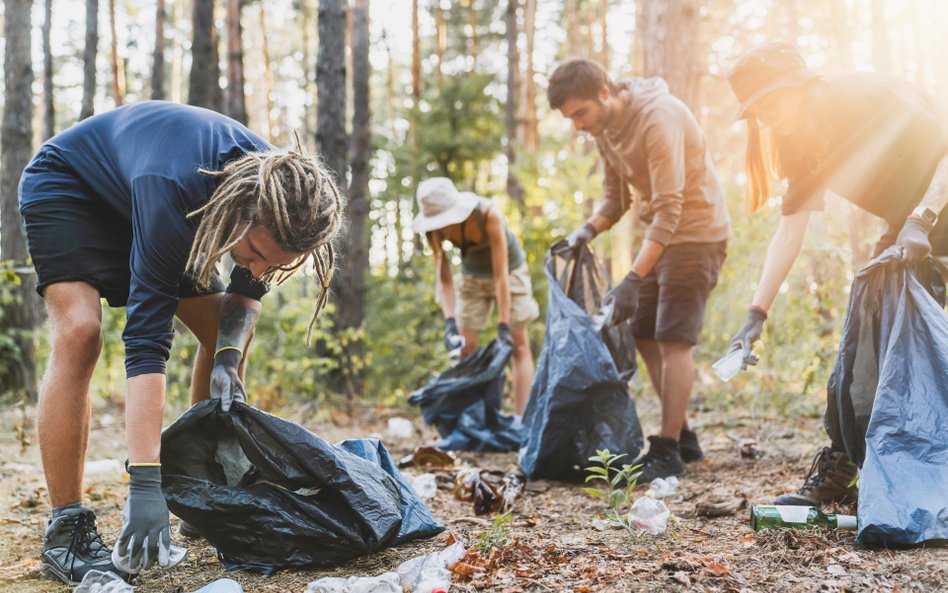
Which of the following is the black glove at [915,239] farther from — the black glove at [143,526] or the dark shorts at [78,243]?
the dark shorts at [78,243]

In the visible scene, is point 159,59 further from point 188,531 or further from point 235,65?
point 188,531

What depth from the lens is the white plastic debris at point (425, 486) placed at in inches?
118

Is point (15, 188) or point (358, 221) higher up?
point (15, 188)

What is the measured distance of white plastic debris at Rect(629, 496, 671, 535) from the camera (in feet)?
7.33

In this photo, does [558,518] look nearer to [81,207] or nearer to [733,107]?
[81,207]

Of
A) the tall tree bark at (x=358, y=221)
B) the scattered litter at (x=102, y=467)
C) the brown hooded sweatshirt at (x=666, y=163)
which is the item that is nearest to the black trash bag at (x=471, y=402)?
the tall tree bark at (x=358, y=221)

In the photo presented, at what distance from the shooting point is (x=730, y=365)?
2527 mm

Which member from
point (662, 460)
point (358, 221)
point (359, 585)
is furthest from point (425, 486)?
point (358, 221)

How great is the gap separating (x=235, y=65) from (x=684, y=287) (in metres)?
9.26

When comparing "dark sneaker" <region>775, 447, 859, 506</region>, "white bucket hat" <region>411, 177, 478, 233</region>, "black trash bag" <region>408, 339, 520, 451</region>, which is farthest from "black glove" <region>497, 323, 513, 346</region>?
"dark sneaker" <region>775, 447, 859, 506</region>

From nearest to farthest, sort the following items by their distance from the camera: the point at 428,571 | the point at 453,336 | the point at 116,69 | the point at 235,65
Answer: the point at 428,571
the point at 453,336
the point at 235,65
the point at 116,69

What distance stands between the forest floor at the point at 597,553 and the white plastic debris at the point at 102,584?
121 millimetres

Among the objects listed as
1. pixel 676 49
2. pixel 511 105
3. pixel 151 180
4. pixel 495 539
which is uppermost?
pixel 676 49

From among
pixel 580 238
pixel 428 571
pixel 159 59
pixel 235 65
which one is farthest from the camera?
pixel 159 59
